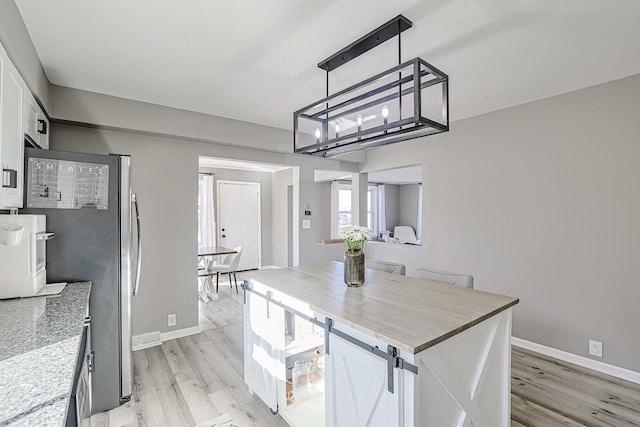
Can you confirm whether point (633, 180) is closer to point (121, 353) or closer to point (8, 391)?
point (8, 391)

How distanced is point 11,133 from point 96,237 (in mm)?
781

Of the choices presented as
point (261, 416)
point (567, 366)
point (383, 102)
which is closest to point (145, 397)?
point (261, 416)

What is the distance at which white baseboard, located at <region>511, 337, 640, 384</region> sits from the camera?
2.59 metres

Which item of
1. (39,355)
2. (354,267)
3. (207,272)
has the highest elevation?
(354,267)

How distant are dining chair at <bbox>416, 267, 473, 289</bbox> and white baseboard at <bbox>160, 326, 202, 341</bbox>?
2671 mm

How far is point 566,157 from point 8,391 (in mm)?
4009

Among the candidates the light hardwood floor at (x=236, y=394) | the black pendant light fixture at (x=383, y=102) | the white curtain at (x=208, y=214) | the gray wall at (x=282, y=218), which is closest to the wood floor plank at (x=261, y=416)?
the light hardwood floor at (x=236, y=394)

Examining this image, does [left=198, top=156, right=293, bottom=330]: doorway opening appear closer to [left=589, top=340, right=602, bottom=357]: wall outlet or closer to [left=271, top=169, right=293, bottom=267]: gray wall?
[left=271, top=169, right=293, bottom=267]: gray wall

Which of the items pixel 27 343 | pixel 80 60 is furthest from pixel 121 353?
pixel 80 60

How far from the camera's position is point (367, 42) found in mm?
2039

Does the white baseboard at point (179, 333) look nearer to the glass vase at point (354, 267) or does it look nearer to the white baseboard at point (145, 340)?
the white baseboard at point (145, 340)

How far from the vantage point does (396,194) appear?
33.0 feet

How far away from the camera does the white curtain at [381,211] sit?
9.57m

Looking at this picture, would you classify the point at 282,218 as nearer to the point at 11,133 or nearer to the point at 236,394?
the point at 236,394
